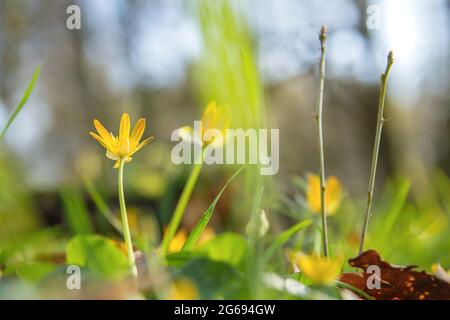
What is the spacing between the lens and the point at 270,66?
2010 millimetres

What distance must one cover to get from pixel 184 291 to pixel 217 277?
0.02m

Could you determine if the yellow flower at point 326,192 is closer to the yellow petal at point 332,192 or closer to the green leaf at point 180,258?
the yellow petal at point 332,192

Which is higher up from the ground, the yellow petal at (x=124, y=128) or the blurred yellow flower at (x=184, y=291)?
the yellow petal at (x=124, y=128)

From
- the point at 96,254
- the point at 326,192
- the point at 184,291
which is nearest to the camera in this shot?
the point at 184,291

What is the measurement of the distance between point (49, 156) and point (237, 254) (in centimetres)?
746

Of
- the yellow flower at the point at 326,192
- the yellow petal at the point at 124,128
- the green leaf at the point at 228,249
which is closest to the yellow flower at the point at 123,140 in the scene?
the yellow petal at the point at 124,128

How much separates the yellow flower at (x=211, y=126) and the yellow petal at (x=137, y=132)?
6 centimetres

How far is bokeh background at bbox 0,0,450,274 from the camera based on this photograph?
603mm

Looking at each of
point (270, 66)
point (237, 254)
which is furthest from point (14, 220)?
point (237, 254)

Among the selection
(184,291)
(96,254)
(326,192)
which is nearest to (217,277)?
(184,291)

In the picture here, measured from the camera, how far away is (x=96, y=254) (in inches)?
15.2

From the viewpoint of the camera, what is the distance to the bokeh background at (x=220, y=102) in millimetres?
603

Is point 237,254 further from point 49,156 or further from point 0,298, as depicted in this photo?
point 49,156

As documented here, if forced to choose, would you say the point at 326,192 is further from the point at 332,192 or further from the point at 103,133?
the point at 103,133
